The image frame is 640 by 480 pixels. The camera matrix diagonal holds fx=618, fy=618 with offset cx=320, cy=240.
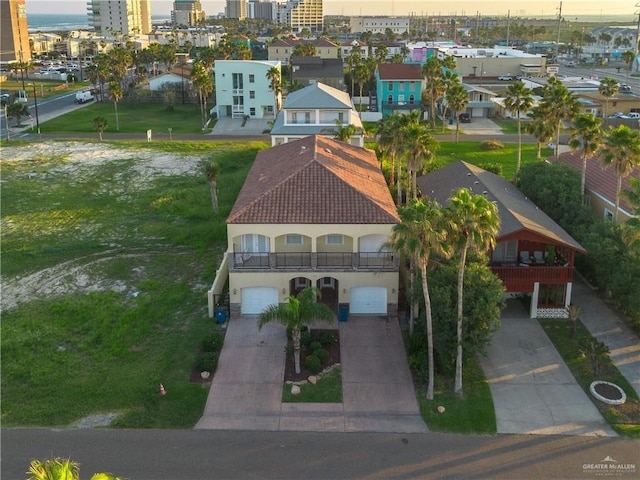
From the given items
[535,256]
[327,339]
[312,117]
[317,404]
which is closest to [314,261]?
[327,339]

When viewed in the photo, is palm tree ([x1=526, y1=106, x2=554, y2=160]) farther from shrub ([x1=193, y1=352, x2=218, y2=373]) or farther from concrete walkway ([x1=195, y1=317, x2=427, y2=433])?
shrub ([x1=193, y1=352, x2=218, y2=373])

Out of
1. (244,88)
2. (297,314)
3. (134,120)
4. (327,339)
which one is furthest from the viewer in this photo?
(244,88)

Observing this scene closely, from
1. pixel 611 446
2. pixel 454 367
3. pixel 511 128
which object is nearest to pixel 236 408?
pixel 454 367

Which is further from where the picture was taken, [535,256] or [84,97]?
[84,97]

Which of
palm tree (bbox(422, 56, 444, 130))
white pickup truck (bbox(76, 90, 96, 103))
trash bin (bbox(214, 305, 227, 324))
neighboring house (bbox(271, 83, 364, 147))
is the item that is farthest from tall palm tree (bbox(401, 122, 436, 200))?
white pickup truck (bbox(76, 90, 96, 103))

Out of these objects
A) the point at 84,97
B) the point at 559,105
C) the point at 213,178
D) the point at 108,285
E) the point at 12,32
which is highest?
the point at 12,32

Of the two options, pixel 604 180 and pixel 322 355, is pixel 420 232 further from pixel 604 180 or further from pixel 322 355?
pixel 604 180

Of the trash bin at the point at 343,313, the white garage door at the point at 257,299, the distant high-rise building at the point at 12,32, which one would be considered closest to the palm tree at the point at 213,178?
the white garage door at the point at 257,299
